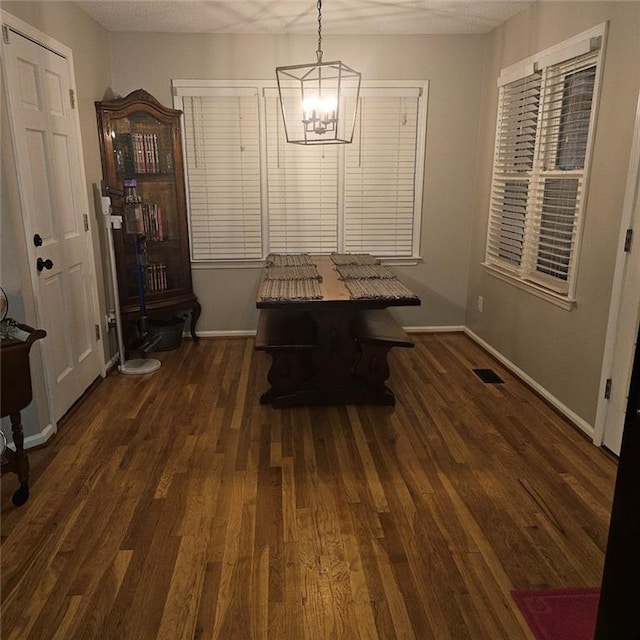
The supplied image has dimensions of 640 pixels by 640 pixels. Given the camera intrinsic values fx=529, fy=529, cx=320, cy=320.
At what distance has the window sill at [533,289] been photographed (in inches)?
125

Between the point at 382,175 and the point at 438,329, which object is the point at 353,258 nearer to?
the point at 382,175

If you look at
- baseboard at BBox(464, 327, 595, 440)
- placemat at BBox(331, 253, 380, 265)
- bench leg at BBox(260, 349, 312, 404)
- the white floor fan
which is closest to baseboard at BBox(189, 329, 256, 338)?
the white floor fan

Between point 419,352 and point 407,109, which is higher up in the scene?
point 407,109

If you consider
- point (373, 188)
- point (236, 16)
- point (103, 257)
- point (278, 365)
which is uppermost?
point (236, 16)

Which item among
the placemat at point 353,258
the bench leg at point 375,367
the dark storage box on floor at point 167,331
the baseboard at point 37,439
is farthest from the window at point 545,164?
the baseboard at point 37,439

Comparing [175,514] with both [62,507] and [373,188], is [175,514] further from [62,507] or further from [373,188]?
[373,188]

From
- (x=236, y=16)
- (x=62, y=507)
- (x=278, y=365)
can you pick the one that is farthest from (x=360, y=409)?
(x=236, y=16)

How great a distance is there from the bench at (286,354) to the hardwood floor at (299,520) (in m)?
0.17

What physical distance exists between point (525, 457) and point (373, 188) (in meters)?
2.69

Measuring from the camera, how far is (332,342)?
11.1ft

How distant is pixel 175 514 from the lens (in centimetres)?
231

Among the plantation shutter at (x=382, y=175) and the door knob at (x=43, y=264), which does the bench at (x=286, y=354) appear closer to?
the door knob at (x=43, y=264)

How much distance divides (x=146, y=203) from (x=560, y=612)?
3.83 meters

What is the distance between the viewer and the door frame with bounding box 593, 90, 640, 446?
2.56 m
